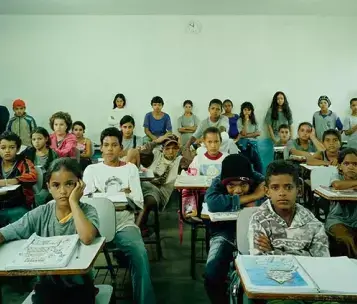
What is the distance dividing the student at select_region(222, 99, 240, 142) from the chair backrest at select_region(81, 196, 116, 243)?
16.1 feet

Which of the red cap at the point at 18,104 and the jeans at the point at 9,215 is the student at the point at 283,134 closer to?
the red cap at the point at 18,104

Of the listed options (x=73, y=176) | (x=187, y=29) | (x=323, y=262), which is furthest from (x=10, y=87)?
(x=323, y=262)

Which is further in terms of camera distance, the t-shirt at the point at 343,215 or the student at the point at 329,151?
the student at the point at 329,151

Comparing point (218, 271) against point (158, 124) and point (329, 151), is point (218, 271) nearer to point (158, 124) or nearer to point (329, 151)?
point (329, 151)

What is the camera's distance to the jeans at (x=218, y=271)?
2.41 meters

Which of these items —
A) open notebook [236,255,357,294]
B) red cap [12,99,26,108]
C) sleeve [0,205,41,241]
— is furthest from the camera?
red cap [12,99,26,108]

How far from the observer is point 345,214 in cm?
304

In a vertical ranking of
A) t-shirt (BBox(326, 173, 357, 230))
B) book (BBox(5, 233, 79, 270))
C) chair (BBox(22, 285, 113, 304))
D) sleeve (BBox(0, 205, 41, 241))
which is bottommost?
chair (BBox(22, 285, 113, 304))

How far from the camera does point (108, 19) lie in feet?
24.5

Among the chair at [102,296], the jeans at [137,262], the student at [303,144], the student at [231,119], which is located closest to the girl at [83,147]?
the student at [231,119]

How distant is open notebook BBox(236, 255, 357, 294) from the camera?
1.41 metres

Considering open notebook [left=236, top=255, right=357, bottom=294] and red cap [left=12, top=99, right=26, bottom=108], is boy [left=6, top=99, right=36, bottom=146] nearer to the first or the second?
red cap [left=12, top=99, right=26, bottom=108]

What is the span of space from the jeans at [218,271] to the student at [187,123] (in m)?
4.96

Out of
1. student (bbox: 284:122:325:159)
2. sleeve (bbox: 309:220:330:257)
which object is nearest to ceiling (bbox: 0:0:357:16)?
student (bbox: 284:122:325:159)
